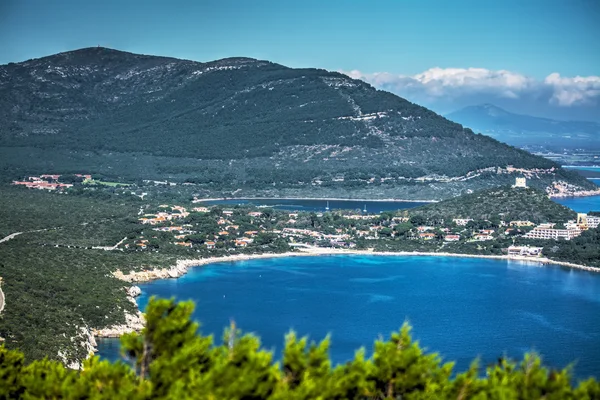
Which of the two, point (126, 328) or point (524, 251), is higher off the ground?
point (524, 251)

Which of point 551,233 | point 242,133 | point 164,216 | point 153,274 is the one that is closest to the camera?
point 153,274

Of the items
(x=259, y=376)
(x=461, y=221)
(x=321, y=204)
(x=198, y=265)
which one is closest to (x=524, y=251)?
(x=461, y=221)

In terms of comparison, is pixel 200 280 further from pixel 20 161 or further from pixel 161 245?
pixel 20 161

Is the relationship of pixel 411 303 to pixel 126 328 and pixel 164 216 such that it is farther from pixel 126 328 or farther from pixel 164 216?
pixel 164 216

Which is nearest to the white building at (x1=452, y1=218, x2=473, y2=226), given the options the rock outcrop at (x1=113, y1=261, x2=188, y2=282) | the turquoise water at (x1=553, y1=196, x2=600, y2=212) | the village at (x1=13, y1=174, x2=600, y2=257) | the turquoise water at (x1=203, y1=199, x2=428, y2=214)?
the village at (x1=13, y1=174, x2=600, y2=257)

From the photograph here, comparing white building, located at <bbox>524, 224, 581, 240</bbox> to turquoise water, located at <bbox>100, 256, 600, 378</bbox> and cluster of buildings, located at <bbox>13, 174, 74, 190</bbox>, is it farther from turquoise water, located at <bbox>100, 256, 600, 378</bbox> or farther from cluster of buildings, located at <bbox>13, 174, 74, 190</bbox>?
cluster of buildings, located at <bbox>13, 174, 74, 190</bbox>

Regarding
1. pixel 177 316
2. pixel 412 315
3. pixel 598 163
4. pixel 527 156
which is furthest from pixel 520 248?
pixel 598 163
